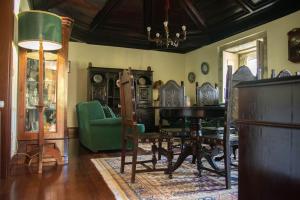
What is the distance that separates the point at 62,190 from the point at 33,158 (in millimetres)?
1114

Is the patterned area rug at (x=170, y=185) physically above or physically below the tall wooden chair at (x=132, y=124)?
below

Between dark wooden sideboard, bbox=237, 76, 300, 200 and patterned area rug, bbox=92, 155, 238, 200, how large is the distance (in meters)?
0.82

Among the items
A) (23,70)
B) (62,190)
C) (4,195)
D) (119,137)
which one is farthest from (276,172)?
(119,137)

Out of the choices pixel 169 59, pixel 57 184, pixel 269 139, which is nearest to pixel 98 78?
pixel 169 59

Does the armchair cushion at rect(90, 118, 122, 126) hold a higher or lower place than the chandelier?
lower

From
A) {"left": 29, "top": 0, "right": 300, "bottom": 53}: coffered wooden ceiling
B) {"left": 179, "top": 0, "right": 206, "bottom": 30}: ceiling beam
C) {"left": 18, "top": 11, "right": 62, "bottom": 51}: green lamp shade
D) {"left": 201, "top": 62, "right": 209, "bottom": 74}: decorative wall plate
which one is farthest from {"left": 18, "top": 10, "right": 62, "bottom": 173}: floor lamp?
{"left": 201, "top": 62, "right": 209, "bottom": 74}: decorative wall plate

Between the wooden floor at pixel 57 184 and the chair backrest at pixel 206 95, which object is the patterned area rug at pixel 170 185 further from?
the chair backrest at pixel 206 95

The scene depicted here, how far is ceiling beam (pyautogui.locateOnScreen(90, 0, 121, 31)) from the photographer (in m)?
5.29

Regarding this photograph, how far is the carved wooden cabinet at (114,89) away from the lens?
259 inches

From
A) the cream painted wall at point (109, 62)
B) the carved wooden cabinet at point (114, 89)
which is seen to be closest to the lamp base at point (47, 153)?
the carved wooden cabinet at point (114, 89)

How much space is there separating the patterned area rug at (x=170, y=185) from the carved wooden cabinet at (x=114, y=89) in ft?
12.0

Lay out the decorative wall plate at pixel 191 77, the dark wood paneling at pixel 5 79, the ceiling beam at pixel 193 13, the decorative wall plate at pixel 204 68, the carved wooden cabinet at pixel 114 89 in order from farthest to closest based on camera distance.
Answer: the decorative wall plate at pixel 191 77 < the decorative wall plate at pixel 204 68 < the carved wooden cabinet at pixel 114 89 < the ceiling beam at pixel 193 13 < the dark wood paneling at pixel 5 79

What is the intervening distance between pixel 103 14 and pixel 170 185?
4.60 metres

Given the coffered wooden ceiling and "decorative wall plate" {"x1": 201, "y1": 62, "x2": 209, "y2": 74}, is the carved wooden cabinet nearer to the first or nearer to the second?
the coffered wooden ceiling
